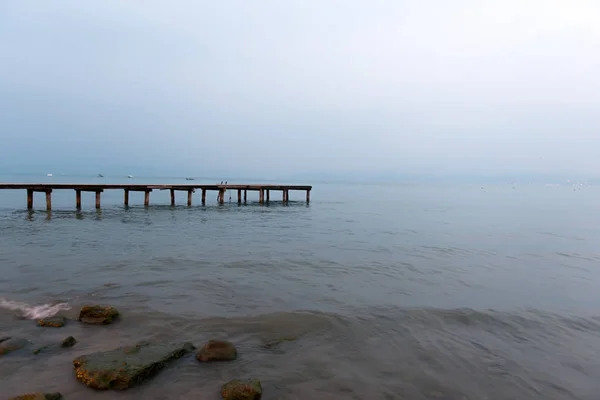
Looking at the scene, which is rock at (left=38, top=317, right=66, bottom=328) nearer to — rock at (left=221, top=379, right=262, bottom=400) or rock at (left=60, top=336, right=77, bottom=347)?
rock at (left=60, top=336, right=77, bottom=347)

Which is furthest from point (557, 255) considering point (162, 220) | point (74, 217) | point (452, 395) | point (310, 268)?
point (74, 217)

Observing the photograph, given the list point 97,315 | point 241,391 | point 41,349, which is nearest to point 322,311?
point 241,391

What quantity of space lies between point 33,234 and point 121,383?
16.8 meters

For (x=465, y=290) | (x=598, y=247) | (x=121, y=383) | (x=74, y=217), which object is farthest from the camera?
(x=74, y=217)

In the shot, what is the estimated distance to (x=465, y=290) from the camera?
11195 mm

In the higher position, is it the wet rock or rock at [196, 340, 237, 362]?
rock at [196, 340, 237, 362]

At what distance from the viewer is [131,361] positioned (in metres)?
5.63

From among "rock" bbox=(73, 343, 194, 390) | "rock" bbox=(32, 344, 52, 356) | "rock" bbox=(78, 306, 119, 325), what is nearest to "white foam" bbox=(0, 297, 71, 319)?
"rock" bbox=(78, 306, 119, 325)

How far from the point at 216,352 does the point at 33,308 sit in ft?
15.8

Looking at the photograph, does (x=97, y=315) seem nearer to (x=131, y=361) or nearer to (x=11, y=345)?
(x=11, y=345)

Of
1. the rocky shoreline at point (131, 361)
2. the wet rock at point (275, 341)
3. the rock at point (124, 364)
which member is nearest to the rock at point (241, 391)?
the rocky shoreline at point (131, 361)

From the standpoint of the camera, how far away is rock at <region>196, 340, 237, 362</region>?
242 inches

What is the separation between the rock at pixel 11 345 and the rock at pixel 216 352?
116 inches

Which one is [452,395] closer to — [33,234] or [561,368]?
[561,368]
